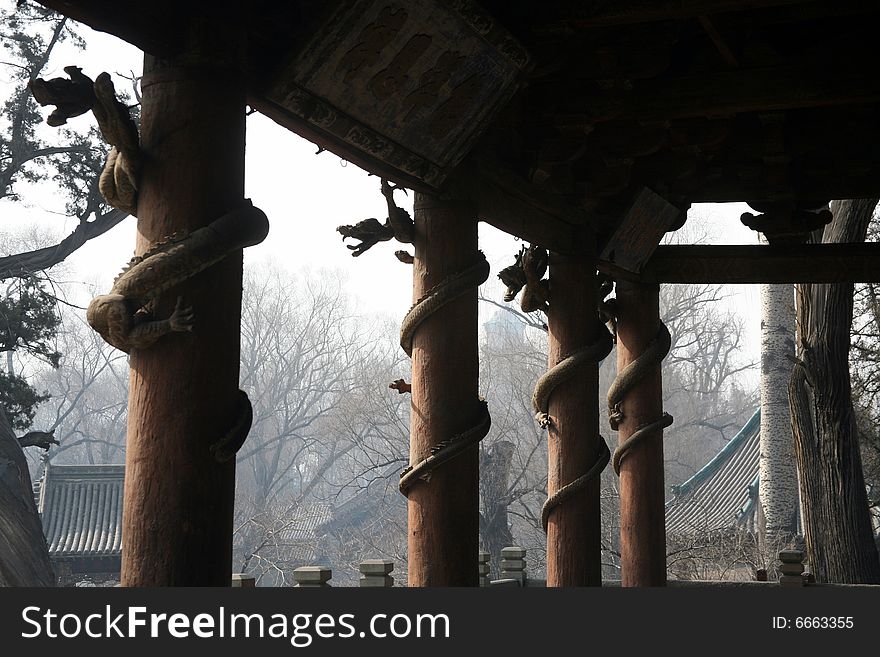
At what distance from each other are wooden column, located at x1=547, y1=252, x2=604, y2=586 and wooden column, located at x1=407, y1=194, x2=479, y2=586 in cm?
101

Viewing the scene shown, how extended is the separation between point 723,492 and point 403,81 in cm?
1691

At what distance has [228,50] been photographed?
2311 mm

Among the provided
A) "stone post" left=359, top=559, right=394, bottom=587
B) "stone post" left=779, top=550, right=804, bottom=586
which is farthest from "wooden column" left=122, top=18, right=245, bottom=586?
"stone post" left=779, top=550, right=804, bottom=586

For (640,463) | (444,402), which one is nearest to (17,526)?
(640,463)

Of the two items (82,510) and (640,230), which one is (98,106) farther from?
(82,510)

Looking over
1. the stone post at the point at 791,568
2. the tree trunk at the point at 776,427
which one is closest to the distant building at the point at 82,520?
the tree trunk at the point at 776,427

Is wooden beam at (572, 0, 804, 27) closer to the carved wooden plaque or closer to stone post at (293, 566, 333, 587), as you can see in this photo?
the carved wooden plaque

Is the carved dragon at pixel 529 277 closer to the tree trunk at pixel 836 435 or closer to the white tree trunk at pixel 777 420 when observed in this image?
the tree trunk at pixel 836 435

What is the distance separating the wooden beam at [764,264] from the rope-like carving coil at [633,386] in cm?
35

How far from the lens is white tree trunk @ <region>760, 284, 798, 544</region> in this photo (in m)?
13.7

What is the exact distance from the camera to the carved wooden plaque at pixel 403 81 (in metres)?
Answer: 2.61

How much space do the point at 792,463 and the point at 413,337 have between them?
11960 mm

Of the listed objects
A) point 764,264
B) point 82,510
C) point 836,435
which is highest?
point 82,510

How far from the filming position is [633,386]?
5.36 metres
